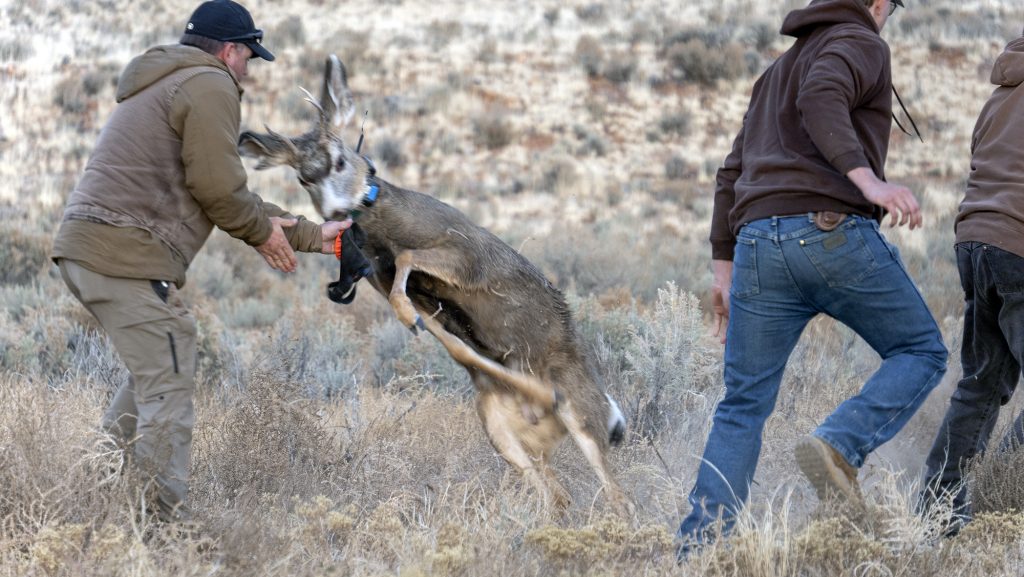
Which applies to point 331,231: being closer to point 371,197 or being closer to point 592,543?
point 371,197

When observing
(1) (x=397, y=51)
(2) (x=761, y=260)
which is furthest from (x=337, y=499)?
(1) (x=397, y=51)

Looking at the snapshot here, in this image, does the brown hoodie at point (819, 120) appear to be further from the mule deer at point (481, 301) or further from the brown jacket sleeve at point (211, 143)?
the brown jacket sleeve at point (211, 143)

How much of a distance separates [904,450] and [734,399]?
226 cm

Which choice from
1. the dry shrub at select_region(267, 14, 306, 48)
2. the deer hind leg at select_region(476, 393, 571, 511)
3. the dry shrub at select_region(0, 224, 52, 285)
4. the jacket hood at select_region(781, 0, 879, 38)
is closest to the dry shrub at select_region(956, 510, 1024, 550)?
the deer hind leg at select_region(476, 393, 571, 511)

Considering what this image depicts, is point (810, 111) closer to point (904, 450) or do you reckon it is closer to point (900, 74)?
point (904, 450)

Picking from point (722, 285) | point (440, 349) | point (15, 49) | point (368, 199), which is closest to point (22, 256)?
point (440, 349)

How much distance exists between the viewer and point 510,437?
19.0ft

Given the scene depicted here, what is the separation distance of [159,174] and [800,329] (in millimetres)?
2710

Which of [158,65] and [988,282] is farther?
[988,282]

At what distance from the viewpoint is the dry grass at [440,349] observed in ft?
14.6

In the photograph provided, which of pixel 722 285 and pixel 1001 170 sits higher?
pixel 1001 170

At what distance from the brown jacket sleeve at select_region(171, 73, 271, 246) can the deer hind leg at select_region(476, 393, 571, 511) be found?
166 centimetres

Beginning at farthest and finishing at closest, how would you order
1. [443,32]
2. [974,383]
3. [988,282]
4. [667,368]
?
[443,32], [667,368], [974,383], [988,282]

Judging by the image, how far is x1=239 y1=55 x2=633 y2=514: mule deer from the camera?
221 inches
